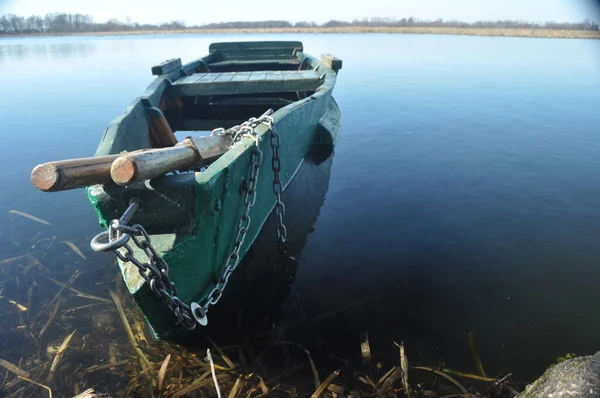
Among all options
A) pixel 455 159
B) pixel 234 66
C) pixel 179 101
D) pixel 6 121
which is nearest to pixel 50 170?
pixel 179 101

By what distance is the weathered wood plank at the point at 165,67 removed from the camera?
25.6ft

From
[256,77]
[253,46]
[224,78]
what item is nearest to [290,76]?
[256,77]

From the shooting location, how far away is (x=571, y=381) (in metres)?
2.64

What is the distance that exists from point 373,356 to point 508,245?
311 centimetres

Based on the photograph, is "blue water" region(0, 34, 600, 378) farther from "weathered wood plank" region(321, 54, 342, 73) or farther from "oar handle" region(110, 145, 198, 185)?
"oar handle" region(110, 145, 198, 185)

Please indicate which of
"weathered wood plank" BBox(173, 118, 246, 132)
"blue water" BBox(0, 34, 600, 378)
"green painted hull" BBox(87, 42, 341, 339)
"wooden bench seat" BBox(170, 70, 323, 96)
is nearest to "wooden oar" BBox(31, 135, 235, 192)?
"green painted hull" BBox(87, 42, 341, 339)

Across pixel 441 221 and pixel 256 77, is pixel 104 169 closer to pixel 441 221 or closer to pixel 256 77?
pixel 441 221

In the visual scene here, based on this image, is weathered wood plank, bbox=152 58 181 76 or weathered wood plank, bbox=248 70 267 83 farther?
weathered wood plank, bbox=152 58 181 76

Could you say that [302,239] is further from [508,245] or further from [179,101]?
[179,101]

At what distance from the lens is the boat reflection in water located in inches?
166

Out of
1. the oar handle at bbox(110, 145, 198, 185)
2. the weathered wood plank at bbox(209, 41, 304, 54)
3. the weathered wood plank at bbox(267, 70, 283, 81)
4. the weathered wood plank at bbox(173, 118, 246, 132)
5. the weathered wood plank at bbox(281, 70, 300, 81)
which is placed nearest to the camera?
the oar handle at bbox(110, 145, 198, 185)

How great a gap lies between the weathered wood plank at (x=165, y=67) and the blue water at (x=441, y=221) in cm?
297

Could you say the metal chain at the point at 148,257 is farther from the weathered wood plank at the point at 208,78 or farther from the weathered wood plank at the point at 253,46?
the weathered wood plank at the point at 253,46

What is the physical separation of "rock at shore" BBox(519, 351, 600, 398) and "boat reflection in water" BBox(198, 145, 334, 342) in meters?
2.56
